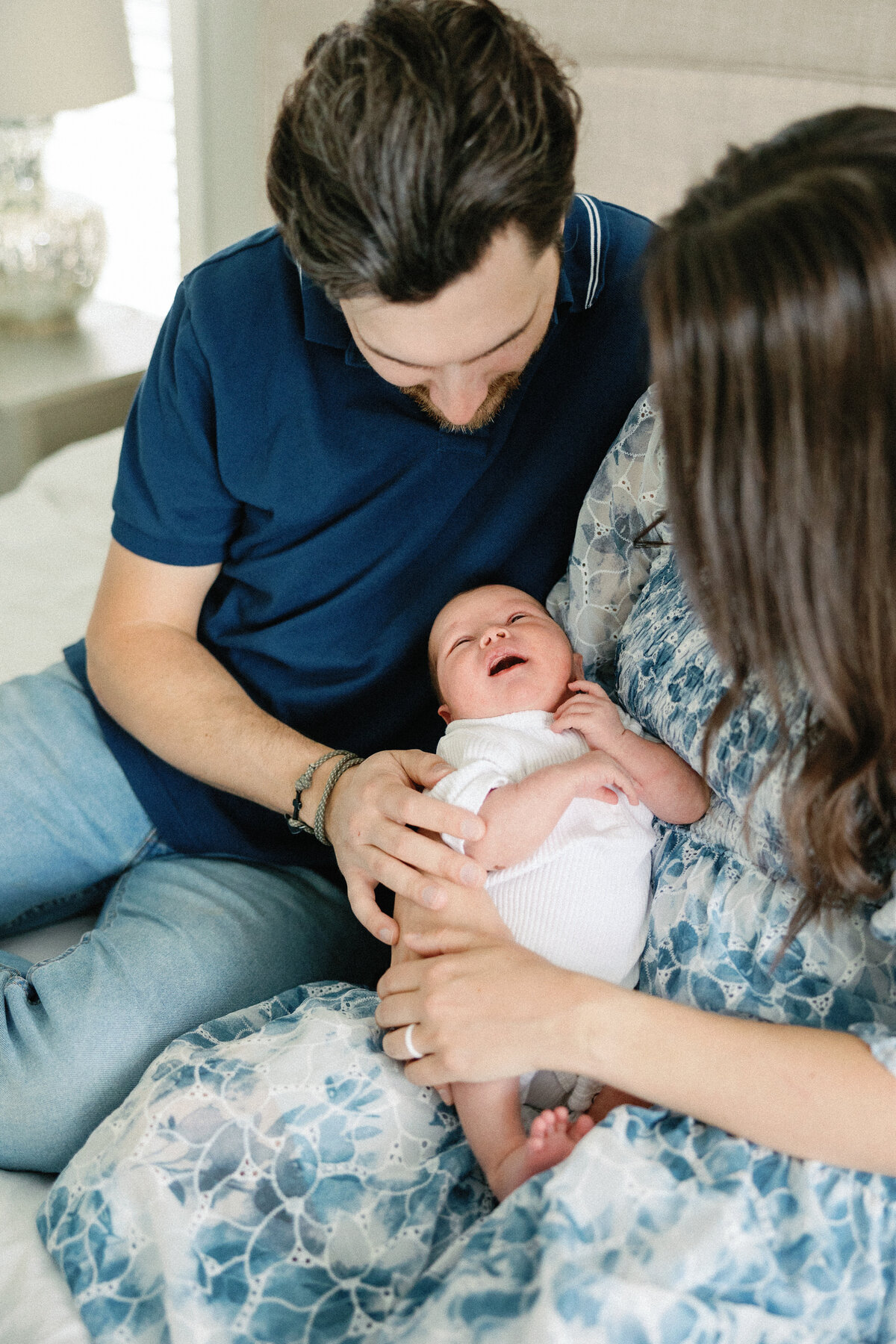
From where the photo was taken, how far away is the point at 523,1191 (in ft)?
2.70

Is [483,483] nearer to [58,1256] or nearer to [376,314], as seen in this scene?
[376,314]

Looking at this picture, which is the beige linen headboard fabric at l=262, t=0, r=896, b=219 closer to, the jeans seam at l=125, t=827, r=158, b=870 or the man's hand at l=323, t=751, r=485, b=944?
the man's hand at l=323, t=751, r=485, b=944

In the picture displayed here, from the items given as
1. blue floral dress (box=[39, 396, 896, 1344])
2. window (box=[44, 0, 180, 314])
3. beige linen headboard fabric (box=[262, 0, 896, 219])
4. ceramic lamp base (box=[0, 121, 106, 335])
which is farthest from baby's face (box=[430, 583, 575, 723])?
window (box=[44, 0, 180, 314])

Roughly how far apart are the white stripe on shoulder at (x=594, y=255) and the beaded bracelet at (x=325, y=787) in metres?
0.59

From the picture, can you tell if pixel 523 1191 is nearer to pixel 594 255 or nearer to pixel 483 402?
pixel 483 402

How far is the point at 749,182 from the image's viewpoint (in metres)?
0.75

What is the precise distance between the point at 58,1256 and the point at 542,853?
0.52 meters

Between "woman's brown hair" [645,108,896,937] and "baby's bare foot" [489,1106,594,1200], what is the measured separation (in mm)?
314

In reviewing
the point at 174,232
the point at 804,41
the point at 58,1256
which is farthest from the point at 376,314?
the point at 174,232

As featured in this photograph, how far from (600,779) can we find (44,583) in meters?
1.13

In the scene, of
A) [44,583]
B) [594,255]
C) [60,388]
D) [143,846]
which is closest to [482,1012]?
[143,846]

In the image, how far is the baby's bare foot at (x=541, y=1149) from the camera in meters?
0.89

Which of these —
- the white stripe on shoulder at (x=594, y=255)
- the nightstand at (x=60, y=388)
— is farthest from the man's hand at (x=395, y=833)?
the nightstand at (x=60, y=388)

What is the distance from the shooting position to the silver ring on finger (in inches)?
37.0
